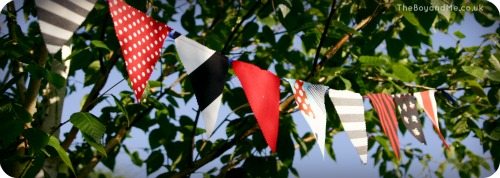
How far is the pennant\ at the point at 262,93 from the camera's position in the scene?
114 cm

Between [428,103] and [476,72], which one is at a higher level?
[476,72]

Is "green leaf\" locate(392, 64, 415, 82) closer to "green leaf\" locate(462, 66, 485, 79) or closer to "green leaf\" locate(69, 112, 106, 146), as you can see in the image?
"green leaf\" locate(462, 66, 485, 79)

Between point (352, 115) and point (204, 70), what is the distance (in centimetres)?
65

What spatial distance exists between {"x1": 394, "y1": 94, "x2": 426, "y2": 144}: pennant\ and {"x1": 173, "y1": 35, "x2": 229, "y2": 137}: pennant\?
0.90 metres

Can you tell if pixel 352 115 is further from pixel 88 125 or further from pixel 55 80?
pixel 55 80

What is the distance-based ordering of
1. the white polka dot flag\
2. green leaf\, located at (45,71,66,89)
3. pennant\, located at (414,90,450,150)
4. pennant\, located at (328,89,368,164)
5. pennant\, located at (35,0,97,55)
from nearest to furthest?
pennant\, located at (35,0,97,55) → the white polka dot flag\ → green leaf\, located at (45,71,66,89) → pennant\, located at (328,89,368,164) → pennant\, located at (414,90,450,150)

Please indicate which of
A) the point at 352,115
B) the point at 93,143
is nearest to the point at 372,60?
the point at 352,115

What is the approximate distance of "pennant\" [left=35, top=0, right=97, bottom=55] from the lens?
894 mm

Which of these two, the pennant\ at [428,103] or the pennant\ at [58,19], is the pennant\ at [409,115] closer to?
the pennant\ at [428,103]

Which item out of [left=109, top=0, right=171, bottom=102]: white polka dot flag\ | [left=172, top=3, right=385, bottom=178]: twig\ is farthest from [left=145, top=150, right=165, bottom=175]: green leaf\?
[left=109, top=0, right=171, bottom=102]: white polka dot flag\

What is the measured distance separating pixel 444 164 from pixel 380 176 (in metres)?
0.86

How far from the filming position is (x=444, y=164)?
11.1 feet

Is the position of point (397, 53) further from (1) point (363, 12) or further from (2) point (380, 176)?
(2) point (380, 176)

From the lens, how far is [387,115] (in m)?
1.62
